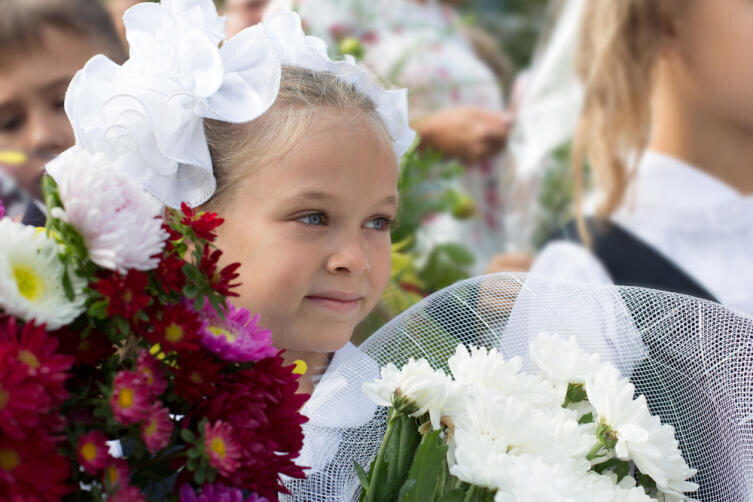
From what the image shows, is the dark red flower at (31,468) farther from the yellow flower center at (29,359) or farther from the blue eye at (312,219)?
the blue eye at (312,219)

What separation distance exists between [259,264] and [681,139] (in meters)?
1.38

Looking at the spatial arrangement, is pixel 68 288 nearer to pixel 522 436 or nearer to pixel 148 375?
pixel 148 375

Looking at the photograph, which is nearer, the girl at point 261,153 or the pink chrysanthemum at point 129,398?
the pink chrysanthemum at point 129,398

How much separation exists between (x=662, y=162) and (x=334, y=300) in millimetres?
1266

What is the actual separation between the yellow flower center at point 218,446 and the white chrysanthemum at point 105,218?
14 cm

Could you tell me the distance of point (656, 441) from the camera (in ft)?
2.72

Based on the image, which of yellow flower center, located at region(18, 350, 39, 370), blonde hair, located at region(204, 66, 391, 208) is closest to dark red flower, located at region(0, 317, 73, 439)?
yellow flower center, located at region(18, 350, 39, 370)

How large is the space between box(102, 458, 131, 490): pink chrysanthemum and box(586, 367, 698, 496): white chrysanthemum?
0.43 meters

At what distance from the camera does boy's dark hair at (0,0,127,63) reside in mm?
1857

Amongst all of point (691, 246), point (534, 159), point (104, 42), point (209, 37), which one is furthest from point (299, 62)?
point (534, 159)

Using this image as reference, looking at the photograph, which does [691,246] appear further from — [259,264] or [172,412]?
[172,412]

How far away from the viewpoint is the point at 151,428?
2.19ft

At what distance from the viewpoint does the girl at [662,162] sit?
2.05 metres

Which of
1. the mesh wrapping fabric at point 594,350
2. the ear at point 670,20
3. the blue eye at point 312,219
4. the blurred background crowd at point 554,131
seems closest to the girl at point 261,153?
the blue eye at point 312,219
